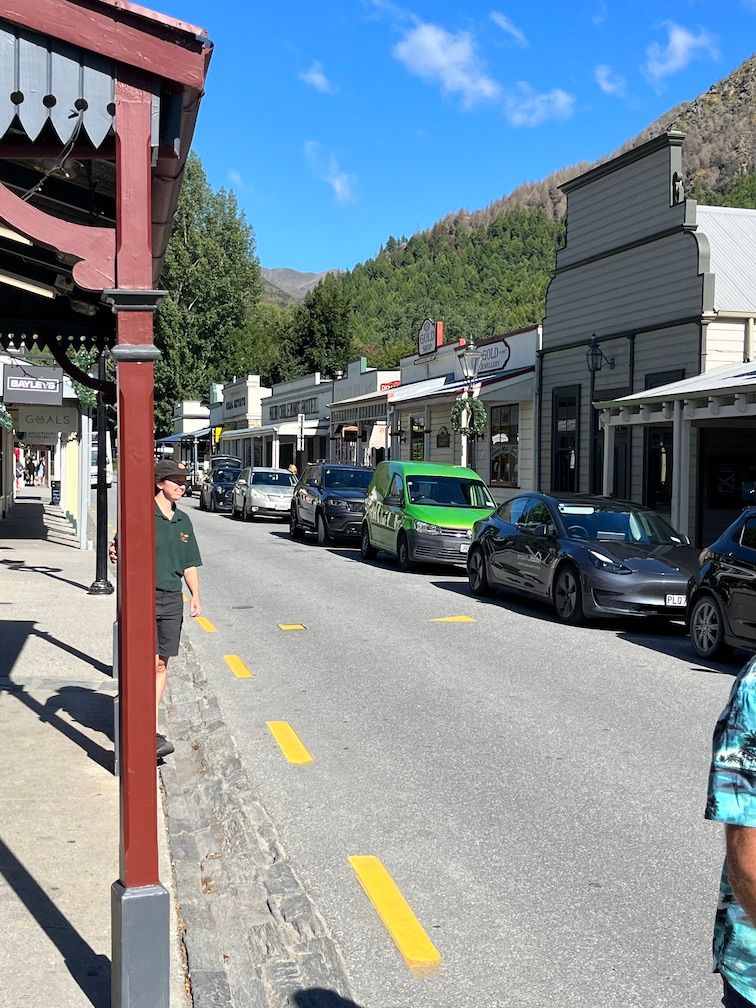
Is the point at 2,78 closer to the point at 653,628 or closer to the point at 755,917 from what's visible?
the point at 755,917

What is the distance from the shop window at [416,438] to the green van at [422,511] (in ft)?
56.2

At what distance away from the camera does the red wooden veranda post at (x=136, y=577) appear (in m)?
3.79

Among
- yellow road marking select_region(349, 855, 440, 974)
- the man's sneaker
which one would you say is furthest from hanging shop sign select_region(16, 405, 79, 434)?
yellow road marking select_region(349, 855, 440, 974)

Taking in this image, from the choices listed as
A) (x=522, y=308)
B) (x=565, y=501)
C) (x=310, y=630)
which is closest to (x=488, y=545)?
(x=565, y=501)

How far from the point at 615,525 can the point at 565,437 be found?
1375 cm

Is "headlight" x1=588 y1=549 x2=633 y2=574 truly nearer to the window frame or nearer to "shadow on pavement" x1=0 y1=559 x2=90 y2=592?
"shadow on pavement" x1=0 y1=559 x2=90 y2=592

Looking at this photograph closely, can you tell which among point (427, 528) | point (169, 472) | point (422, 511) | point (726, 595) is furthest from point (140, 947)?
point (422, 511)

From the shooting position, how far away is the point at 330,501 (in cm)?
2408

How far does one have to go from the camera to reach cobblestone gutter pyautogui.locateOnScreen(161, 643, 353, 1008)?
154 inches

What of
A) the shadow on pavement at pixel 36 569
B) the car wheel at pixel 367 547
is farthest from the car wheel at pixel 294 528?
the shadow on pavement at pixel 36 569

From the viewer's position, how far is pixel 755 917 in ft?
6.78

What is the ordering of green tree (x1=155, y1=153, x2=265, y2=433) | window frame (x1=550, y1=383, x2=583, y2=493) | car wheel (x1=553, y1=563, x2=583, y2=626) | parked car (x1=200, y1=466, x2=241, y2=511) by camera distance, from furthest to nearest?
green tree (x1=155, y1=153, x2=265, y2=433), parked car (x1=200, y1=466, x2=241, y2=511), window frame (x1=550, y1=383, x2=583, y2=493), car wheel (x1=553, y1=563, x2=583, y2=626)

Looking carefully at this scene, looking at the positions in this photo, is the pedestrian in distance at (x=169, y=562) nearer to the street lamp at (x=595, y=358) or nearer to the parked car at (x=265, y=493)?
the street lamp at (x=595, y=358)

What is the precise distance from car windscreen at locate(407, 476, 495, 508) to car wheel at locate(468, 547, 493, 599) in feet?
10.6
